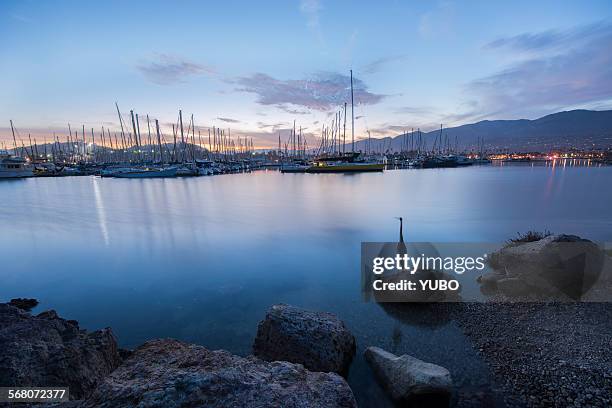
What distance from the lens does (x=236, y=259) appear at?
1394cm

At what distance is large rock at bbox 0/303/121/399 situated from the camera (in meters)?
4.22

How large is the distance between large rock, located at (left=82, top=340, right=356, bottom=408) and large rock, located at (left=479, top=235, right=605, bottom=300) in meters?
7.59

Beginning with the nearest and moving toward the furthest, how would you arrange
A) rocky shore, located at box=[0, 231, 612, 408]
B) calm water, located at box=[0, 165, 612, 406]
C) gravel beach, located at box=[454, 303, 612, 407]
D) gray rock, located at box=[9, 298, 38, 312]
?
rocky shore, located at box=[0, 231, 612, 408]
gravel beach, located at box=[454, 303, 612, 407]
calm water, located at box=[0, 165, 612, 406]
gray rock, located at box=[9, 298, 38, 312]

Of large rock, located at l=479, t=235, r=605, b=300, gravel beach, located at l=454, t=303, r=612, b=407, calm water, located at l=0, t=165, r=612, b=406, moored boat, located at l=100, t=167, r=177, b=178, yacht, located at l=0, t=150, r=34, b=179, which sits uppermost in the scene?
yacht, located at l=0, t=150, r=34, b=179

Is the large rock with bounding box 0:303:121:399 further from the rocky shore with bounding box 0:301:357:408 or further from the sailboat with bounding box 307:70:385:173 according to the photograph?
the sailboat with bounding box 307:70:385:173

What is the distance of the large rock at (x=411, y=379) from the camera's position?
5004 mm

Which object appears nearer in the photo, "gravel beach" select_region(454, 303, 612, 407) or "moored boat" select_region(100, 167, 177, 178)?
"gravel beach" select_region(454, 303, 612, 407)

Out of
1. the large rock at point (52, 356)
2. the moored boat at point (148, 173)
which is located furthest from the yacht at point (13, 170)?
the large rock at point (52, 356)

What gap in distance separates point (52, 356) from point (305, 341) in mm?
4385

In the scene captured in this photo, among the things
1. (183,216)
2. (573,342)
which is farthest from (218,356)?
(183,216)

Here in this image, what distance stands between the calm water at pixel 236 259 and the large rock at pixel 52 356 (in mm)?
2394

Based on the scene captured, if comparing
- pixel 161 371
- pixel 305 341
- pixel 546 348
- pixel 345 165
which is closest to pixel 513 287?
pixel 546 348

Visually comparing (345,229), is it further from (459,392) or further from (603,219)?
(603,219)

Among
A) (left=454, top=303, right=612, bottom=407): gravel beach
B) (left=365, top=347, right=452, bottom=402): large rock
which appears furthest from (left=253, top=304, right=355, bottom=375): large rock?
(left=454, top=303, right=612, bottom=407): gravel beach
